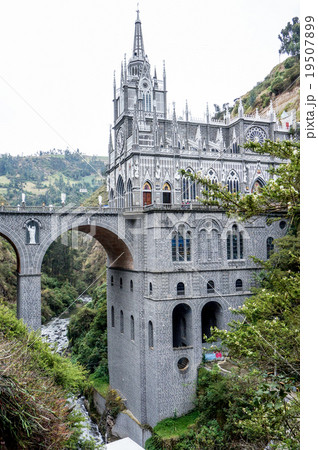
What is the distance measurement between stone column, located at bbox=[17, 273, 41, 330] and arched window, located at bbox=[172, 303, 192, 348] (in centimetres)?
962

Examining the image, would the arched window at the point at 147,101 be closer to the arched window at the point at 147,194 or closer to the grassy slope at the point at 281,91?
the arched window at the point at 147,194

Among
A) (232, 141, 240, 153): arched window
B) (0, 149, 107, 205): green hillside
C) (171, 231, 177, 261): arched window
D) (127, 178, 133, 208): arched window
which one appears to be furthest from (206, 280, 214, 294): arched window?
(0, 149, 107, 205): green hillside

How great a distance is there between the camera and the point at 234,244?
26.6 meters

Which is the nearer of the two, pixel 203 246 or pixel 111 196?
pixel 203 246

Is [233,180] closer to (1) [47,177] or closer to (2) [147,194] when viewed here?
(2) [147,194]

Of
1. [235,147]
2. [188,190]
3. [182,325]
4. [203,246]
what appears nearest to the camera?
[203,246]

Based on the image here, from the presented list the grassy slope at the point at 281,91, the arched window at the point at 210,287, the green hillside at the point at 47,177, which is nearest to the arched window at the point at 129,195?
the arched window at the point at 210,287

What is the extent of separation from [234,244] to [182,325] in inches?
281

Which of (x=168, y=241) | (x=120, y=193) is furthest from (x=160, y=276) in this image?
(x=120, y=193)

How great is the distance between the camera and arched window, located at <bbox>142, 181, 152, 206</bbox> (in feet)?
88.8

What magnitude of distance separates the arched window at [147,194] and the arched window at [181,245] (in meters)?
3.59

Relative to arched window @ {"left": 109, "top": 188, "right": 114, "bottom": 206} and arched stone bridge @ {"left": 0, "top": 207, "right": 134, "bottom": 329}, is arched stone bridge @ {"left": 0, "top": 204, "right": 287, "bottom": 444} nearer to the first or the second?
arched stone bridge @ {"left": 0, "top": 207, "right": 134, "bottom": 329}

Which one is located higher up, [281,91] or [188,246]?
[281,91]
